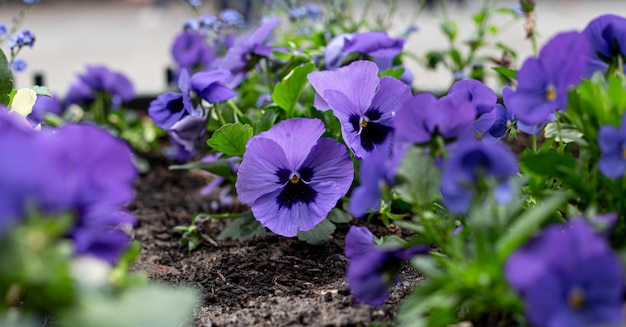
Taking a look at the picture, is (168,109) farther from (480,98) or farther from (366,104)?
(480,98)

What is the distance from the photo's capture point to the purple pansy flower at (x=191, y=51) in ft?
6.99

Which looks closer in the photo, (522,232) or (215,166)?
(522,232)

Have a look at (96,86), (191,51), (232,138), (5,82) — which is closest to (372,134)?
(232,138)

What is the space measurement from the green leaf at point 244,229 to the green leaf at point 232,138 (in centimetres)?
16

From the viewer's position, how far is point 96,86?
222 centimetres

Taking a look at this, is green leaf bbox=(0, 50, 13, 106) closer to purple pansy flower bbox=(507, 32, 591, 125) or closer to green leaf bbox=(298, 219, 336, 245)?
green leaf bbox=(298, 219, 336, 245)

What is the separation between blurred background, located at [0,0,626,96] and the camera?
15.1 feet

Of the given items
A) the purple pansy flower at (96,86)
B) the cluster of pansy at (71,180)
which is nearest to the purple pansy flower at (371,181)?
the cluster of pansy at (71,180)

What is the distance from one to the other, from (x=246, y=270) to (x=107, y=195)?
644 mm

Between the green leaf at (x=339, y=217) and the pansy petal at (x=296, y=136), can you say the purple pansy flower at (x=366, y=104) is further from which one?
the green leaf at (x=339, y=217)

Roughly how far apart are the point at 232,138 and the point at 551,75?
0.56 metres

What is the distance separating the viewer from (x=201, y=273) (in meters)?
1.31

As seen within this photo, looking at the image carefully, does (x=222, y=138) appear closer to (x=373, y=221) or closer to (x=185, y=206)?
(x=373, y=221)

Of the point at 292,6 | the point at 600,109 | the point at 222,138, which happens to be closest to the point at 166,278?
the point at 222,138
